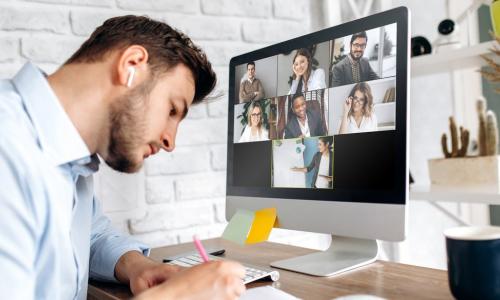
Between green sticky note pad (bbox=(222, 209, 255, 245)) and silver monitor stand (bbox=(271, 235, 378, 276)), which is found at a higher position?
green sticky note pad (bbox=(222, 209, 255, 245))

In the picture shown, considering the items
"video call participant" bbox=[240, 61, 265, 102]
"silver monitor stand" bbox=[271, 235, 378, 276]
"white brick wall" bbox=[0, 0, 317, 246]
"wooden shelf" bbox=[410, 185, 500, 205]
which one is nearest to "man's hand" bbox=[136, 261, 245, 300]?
"silver monitor stand" bbox=[271, 235, 378, 276]

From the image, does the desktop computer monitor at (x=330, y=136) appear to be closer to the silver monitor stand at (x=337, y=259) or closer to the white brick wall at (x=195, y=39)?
the silver monitor stand at (x=337, y=259)

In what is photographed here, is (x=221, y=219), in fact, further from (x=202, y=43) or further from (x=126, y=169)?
(x=126, y=169)

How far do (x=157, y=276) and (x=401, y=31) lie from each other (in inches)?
24.0

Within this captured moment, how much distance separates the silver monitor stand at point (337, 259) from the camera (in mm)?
962

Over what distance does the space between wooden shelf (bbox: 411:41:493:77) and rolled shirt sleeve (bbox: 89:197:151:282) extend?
3.31 feet

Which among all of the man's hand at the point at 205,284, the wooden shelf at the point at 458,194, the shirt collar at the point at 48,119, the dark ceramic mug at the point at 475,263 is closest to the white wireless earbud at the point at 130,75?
the shirt collar at the point at 48,119

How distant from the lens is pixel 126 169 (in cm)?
91

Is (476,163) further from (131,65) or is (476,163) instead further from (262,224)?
(131,65)

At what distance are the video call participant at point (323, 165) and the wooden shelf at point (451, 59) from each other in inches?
26.1

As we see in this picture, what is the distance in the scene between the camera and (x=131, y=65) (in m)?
0.81

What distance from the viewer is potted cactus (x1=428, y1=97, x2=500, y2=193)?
4.81ft

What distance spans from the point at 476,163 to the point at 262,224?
2.58ft

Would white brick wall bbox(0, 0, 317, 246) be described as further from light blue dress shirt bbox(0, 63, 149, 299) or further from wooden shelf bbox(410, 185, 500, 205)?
wooden shelf bbox(410, 185, 500, 205)
